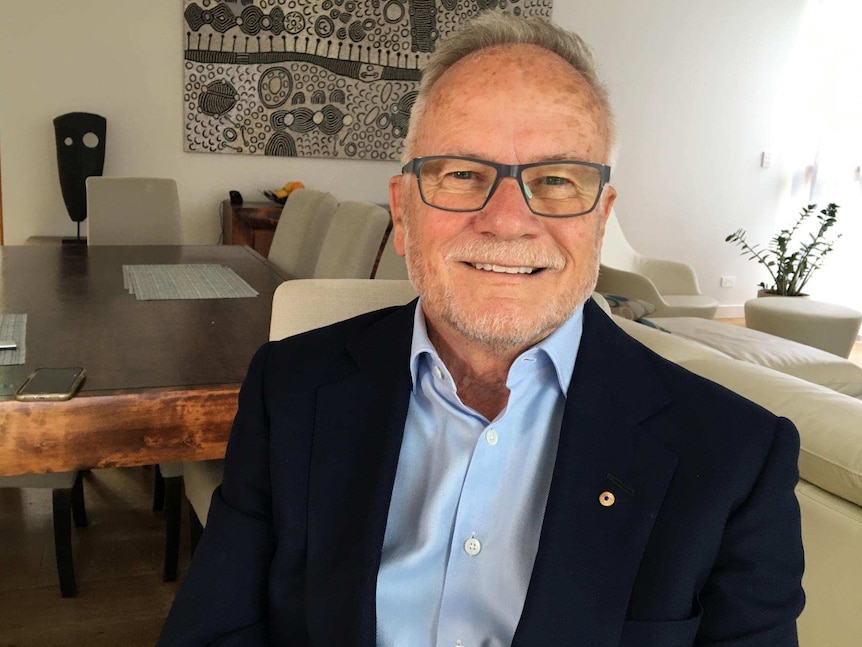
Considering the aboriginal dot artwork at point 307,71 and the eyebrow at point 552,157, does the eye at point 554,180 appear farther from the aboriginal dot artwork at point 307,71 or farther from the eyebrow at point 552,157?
the aboriginal dot artwork at point 307,71

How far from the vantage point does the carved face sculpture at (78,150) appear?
4.15 metres

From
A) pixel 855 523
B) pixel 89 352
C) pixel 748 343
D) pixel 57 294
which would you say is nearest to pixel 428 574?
pixel 855 523

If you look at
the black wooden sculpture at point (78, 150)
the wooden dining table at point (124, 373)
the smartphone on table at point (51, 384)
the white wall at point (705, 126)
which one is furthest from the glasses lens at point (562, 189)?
the white wall at point (705, 126)

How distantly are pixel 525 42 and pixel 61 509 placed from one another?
1.61 meters

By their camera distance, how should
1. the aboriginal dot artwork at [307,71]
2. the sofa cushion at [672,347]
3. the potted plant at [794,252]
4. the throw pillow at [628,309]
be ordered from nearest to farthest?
the sofa cushion at [672,347] < the throw pillow at [628,309] < the aboriginal dot artwork at [307,71] < the potted plant at [794,252]

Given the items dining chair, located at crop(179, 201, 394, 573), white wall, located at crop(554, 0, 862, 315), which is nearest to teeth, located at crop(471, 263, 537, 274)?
dining chair, located at crop(179, 201, 394, 573)

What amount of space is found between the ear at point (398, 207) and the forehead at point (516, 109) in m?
0.10

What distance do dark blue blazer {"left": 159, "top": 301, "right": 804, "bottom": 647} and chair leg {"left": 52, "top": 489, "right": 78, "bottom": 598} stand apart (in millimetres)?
1095

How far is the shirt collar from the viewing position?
957mm

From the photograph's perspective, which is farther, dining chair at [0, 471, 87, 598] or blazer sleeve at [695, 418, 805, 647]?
dining chair at [0, 471, 87, 598]

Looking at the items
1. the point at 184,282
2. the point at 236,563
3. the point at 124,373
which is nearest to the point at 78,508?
the point at 184,282

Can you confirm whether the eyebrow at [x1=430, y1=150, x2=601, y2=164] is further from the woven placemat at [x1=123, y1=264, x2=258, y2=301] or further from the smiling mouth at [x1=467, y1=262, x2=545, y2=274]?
the woven placemat at [x1=123, y1=264, x2=258, y2=301]

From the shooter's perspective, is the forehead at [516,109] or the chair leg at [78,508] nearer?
the forehead at [516,109]

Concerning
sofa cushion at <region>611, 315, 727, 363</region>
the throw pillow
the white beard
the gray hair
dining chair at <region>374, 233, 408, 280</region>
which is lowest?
the throw pillow
